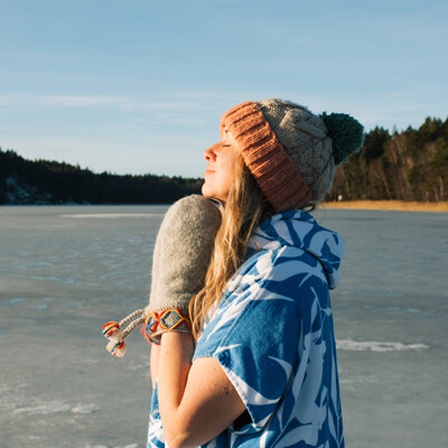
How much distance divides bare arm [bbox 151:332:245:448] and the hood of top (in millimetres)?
235

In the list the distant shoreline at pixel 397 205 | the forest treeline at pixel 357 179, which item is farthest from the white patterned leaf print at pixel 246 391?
the distant shoreline at pixel 397 205

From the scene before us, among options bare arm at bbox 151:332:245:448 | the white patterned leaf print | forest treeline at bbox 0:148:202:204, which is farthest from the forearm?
forest treeline at bbox 0:148:202:204

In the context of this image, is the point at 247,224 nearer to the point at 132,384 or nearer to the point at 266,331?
the point at 266,331

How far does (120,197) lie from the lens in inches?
5851

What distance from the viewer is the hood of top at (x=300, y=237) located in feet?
3.95

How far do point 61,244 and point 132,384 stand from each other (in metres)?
11.8

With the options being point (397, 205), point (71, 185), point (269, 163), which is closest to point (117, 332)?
point (269, 163)

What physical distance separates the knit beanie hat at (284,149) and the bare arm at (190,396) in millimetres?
329

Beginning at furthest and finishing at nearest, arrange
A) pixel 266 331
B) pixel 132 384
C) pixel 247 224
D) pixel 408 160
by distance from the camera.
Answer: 1. pixel 408 160
2. pixel 132 384
3. pixel 247 224
4. pixel 266 331

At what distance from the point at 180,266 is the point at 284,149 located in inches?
11.9

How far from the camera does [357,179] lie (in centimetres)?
8488

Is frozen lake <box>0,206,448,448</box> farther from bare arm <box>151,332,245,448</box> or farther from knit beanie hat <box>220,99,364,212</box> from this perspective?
knit beanie hat <box>220,99,364,212</box>

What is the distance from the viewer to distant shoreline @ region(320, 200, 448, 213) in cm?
6566

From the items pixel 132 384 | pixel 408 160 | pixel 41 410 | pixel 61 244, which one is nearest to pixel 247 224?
pixel 41 410
